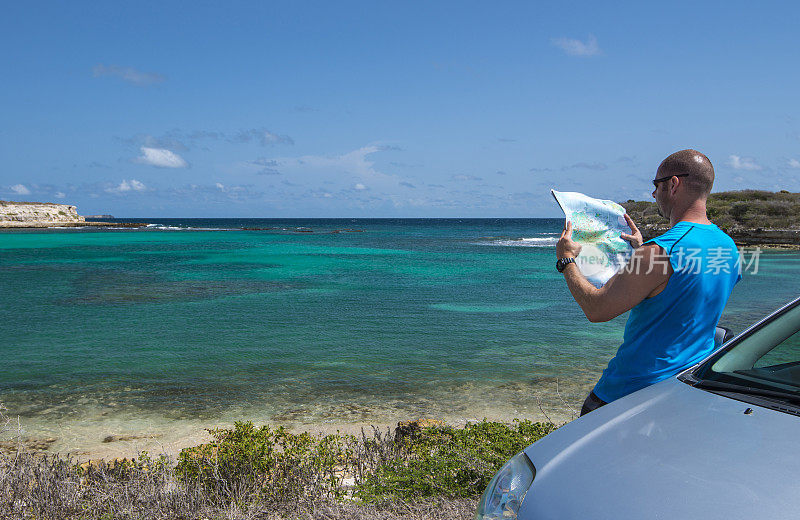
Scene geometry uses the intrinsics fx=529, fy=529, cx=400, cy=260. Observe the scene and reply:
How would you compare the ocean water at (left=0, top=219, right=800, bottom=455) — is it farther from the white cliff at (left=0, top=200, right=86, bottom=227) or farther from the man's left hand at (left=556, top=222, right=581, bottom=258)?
the white cliff at (left=0, top=200, right=86, bottom=227)

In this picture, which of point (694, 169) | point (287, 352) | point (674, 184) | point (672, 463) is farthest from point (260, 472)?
point (287, 352)

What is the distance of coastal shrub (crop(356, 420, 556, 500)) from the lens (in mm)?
3779

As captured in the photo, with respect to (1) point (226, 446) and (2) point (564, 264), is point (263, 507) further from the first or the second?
(2) point (564, 264)

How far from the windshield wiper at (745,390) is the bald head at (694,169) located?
3.12ft

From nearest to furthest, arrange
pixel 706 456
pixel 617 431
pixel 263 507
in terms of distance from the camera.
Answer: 1. pixel 706 456
2. pixel 617 431
3. pixel 263 507

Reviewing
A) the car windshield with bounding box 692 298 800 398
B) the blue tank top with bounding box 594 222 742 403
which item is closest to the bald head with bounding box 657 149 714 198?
the blue tank top with bounding box 594 222 742 403

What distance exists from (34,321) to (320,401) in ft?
35.6

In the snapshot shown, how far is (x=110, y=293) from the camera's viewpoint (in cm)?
1978

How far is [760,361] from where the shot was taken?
8.66 ft

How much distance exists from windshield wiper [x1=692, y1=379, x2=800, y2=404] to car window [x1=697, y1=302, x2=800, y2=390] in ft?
0.19

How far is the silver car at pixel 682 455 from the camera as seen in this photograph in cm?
170

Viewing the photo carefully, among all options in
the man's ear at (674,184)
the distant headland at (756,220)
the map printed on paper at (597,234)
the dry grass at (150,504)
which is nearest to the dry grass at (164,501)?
the dry grass at (150,504)

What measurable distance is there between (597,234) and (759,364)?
1.01 metres

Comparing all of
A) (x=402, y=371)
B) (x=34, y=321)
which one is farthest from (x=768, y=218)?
(x=34, y=321)
